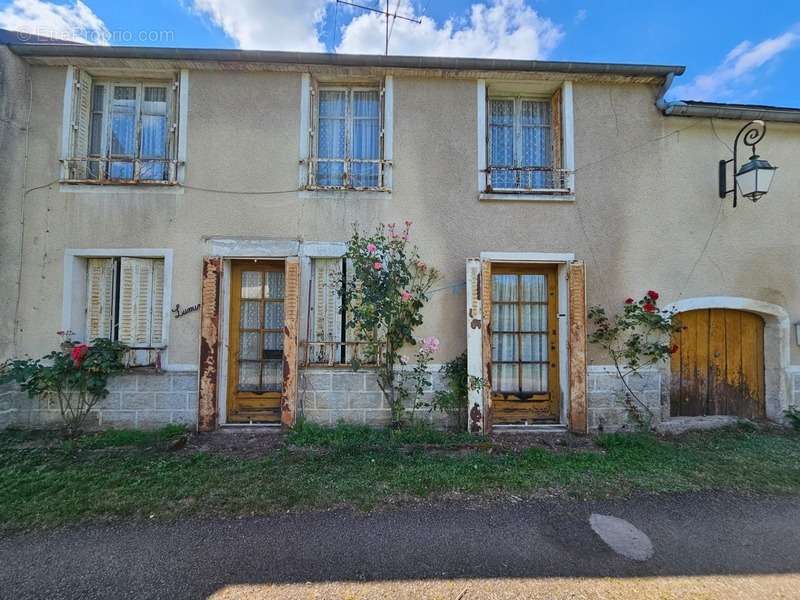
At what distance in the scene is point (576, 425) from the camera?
465 centimetres

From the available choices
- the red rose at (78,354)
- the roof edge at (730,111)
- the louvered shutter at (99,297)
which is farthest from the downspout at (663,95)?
the red rose at (78,354)

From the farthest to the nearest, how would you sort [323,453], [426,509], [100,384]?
[100,384], [323,453], [426,509]

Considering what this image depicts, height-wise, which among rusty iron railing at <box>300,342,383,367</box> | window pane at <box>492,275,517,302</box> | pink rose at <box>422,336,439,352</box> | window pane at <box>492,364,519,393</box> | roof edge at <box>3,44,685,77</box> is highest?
roof edge at <box>3,44,685,77</box>

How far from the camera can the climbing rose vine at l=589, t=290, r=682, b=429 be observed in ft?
15.5

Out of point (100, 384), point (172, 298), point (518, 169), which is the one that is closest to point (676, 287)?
point (518, 169)

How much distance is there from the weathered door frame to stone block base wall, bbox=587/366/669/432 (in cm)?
25

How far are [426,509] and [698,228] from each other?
5.15 m

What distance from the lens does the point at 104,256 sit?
187 inches

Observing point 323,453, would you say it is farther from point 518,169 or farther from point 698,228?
point 698,228

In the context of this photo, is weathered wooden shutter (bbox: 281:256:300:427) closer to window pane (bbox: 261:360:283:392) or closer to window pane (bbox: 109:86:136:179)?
window pane (bbox: 261:360:283:392)

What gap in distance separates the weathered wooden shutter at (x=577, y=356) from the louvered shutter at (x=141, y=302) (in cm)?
541

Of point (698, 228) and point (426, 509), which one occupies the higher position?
point (698, 228)

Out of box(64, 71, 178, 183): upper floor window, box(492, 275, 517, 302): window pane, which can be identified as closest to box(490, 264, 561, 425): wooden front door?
box(492, 275, 517, 302): window pane

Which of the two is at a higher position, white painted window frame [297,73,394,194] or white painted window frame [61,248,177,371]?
white painted window frame [297,73,394,194]
